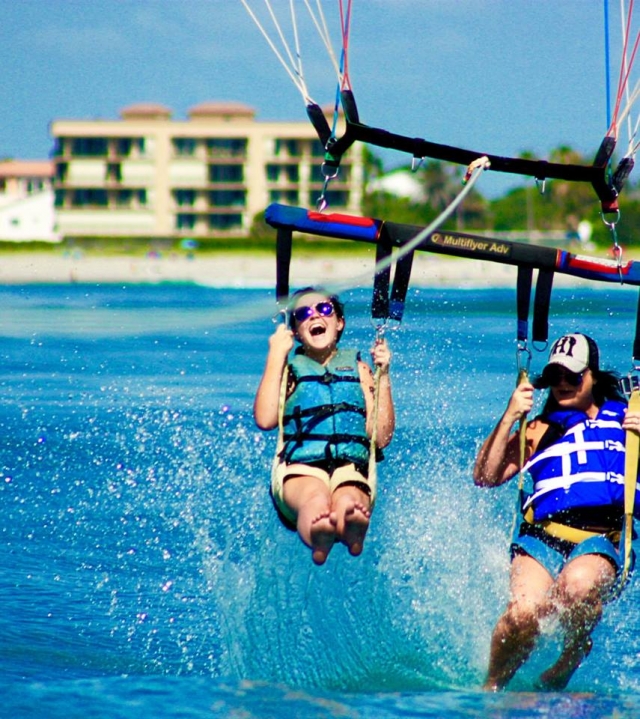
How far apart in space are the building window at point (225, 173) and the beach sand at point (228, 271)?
14.8 metres

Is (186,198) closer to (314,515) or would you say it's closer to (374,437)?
(374,437)

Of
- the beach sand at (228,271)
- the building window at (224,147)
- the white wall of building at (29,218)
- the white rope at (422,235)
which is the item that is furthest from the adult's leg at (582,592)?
the white wall of building at (29,218)

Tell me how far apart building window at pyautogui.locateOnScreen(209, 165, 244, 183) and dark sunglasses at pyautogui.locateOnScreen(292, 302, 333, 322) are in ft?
216

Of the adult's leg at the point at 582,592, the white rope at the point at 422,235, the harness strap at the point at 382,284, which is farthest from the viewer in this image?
the harness strap at the point at 382,284

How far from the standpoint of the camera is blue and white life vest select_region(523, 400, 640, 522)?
466cm

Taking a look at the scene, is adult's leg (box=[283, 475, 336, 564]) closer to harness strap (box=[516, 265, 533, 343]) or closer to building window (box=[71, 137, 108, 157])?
harness strap (box=[516, 265, 533, 343])

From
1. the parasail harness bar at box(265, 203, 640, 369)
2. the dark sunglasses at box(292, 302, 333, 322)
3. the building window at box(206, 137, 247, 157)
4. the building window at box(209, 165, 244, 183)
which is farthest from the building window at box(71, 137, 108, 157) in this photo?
the parasail harness bar at box(265, 203, 640, 369)

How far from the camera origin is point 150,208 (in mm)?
69500

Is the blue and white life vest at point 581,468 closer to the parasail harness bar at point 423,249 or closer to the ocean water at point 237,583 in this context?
the parasail harness bar at point 423,249

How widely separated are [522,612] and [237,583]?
1901 millimetres

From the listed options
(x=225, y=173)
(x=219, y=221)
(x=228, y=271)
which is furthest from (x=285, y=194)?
(x=228, y=271)

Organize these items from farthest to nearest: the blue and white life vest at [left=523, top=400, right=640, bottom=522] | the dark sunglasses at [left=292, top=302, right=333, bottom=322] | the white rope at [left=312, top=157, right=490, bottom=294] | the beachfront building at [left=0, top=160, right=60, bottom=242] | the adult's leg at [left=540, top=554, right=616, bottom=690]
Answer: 1. the beachfront building at [left=0, top=160, right=60, bottom=242]
2. the dark sunglasses at [left=292, top=302, right=333, bottom=322]
3. the blue and white life vest at [left=523, top=400, right=640, bottom=522]
4. the adult's leg at [left=540, top=554, right=616, bottom=690]
5. the white rope at [left=312, top=157, right=490, bottom=294]

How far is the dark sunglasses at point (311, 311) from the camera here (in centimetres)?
514

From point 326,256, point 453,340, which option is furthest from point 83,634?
point 326,256
